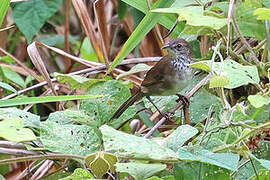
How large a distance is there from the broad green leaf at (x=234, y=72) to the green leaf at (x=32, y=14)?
153cm

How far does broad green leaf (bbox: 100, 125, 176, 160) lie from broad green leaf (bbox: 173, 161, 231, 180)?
161 millimetres

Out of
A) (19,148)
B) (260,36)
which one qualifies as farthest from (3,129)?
(260,36)

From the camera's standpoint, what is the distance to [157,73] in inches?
104

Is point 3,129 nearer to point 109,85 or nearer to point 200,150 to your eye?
point 200,150

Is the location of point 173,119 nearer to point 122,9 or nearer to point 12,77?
point 12,77

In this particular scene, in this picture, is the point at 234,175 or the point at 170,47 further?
the point at 170,47

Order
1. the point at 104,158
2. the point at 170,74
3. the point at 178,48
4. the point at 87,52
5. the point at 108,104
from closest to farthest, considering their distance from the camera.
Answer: the point at 104,158 → the point at 108,104 → the point at 178,48 → the point at 170,74 → the point at 87,52

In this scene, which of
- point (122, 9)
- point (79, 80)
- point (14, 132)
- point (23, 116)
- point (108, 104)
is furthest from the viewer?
point (122, 9)

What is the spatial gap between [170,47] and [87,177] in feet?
4.36

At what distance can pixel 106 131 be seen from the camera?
1.36 m

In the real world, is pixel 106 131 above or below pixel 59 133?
above

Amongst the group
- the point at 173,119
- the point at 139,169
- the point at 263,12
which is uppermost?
the point at 263,12

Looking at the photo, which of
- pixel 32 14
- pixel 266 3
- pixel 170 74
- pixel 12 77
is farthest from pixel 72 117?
pixel 32 14

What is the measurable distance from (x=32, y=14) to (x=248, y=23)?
1.48m
